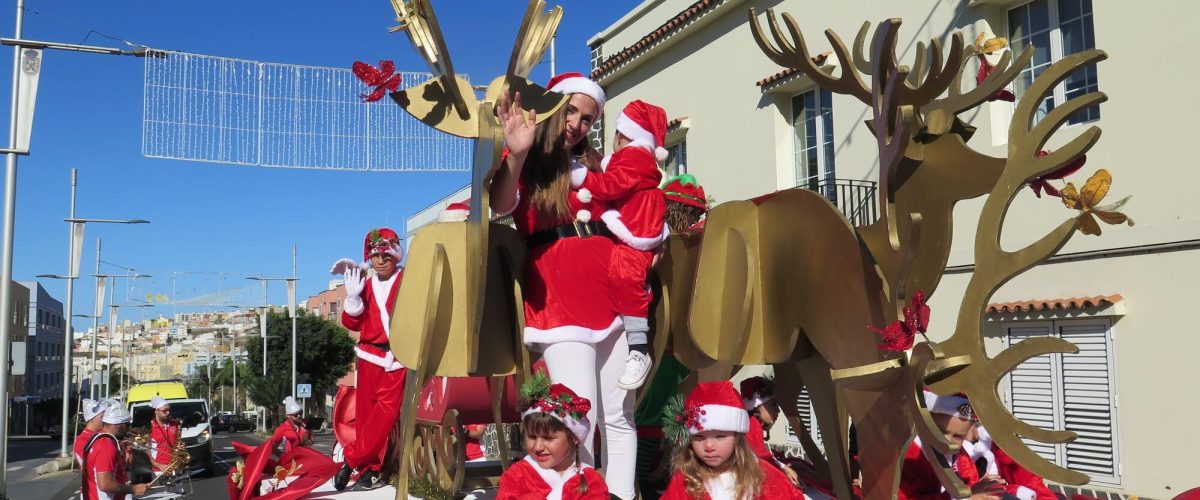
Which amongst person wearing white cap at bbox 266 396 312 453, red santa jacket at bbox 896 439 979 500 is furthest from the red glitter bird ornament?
person wearing white cap at bbox 266 396 312 453

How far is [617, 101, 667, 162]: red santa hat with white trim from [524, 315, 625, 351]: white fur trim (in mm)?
743

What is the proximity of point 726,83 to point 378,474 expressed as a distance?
10371mm

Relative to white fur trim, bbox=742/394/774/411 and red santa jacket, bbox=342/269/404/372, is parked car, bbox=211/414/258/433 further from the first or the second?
white fur trim, bbox=742/394/774/411

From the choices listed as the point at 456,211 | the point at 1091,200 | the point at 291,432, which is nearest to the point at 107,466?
the point at 291,432

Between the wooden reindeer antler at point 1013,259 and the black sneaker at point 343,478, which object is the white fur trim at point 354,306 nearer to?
the black sneaker at point 343,478

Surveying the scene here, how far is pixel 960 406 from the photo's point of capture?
372cm

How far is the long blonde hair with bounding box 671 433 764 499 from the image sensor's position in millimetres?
3166

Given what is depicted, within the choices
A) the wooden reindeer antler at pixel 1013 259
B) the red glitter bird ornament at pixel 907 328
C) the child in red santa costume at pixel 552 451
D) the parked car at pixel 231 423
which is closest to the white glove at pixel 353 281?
the child in red santa costume at pixel 552 451

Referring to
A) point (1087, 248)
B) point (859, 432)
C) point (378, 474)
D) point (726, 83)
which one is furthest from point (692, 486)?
point (726, 83)

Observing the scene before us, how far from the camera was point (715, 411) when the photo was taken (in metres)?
3.19

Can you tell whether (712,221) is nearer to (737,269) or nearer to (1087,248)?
(737,269)

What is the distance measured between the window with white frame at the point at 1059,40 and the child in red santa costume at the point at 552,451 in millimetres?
7439

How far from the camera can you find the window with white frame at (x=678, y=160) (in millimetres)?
15676

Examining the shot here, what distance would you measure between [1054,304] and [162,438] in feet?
32.6
